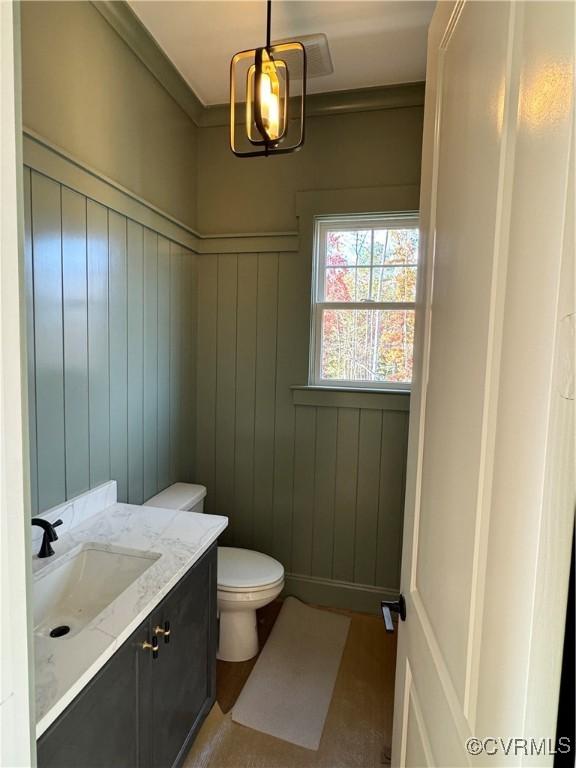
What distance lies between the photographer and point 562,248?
40 cm

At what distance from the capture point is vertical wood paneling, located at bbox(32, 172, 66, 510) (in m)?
1.33

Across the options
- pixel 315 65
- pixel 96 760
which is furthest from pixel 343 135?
pixel 96 760

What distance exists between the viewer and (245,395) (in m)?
2.45

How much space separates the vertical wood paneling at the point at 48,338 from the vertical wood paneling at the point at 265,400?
3.77 ft

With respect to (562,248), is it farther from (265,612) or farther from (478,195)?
(265,612)

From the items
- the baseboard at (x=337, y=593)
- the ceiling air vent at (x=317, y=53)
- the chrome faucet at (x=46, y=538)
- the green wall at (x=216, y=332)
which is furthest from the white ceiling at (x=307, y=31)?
the baseboard at (x=337, y=593)

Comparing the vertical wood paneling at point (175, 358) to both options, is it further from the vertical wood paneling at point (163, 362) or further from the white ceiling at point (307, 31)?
the white ceiling at point (307, 31)

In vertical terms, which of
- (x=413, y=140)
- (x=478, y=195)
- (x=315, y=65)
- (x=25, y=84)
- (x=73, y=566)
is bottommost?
(x=73, y=566)

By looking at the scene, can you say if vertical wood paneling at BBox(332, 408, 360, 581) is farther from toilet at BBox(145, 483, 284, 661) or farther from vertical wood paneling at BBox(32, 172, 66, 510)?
vertical wood paneling at BBox(32, 172, 66, 510)

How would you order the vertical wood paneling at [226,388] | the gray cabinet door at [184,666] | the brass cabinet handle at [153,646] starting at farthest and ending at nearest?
the vertical wood paneling at [226,388] < the gray cabinet door at [184,666] < the brass cabinet handle at [153,646]

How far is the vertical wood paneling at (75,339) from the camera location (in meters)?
1.46

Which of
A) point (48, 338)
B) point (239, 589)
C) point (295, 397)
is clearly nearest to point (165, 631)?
point (239, 589)

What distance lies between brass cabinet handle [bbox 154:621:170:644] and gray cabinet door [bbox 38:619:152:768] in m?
0.04

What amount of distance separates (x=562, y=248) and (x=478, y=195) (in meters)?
0.28
